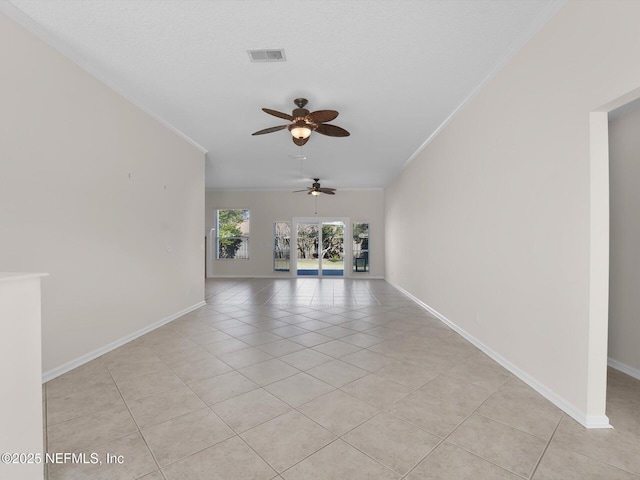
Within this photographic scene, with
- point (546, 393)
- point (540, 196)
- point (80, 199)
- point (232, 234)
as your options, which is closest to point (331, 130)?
point (540, 196)

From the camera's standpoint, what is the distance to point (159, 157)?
4.25m

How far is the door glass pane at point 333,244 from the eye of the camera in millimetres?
9953

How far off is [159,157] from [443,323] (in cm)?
470

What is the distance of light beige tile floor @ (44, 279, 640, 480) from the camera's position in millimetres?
1579

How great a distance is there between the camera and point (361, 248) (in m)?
9.91

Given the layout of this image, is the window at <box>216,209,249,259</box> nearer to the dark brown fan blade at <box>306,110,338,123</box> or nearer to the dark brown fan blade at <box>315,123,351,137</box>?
the dark brown fan blade at <box>315,123,351,137</box>

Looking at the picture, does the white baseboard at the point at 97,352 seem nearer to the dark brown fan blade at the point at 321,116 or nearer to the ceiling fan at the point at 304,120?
the ceiling fan at the point at 304,120

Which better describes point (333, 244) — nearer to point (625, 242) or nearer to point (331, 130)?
point (331, 130)

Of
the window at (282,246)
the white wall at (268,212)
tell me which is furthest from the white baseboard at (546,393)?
the window at (282,246)

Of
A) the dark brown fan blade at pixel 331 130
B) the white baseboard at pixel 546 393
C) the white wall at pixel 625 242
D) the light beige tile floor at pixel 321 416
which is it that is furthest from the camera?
the dark brown fan blade at pixel 331 130

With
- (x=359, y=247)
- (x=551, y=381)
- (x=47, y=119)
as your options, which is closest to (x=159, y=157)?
(x=47, y=119)

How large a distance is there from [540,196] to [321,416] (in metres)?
2.32

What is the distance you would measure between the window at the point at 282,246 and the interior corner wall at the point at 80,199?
556 cm

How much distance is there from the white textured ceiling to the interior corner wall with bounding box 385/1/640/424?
1.19 ft
